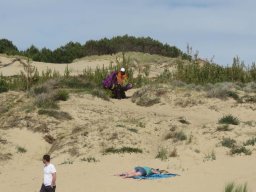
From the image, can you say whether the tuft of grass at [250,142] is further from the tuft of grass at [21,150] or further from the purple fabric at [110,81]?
the purple fabric at [110,81]

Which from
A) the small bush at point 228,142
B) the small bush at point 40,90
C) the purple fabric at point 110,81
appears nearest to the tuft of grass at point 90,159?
the small bush at point 228,142

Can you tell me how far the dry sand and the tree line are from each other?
3159cm

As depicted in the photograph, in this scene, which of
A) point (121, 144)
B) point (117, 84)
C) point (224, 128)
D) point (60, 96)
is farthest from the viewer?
point (117, 84)

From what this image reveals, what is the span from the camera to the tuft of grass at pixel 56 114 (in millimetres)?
21038

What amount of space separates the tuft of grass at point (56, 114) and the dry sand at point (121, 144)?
228mm

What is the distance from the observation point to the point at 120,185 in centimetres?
1377

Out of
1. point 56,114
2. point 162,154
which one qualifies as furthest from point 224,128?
point 56,114

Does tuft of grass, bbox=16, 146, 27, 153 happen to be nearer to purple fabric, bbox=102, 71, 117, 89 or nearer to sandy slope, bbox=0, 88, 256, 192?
sandy slope, bbox=0, 88, 256, 192

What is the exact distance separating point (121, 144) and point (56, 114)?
4129 mm

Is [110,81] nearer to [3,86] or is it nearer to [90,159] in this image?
[3,86]

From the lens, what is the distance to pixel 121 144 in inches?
702

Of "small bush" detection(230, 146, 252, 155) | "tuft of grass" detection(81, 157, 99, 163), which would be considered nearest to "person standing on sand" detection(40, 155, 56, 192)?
"tuft of grass" detection(81, 157, 99, 163)

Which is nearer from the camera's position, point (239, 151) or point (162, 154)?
point (239, 151)

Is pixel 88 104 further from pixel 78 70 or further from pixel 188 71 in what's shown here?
pixel 78 70
